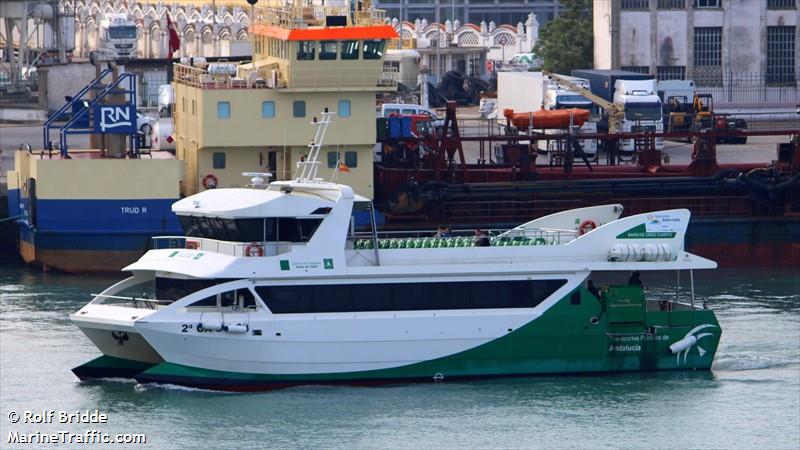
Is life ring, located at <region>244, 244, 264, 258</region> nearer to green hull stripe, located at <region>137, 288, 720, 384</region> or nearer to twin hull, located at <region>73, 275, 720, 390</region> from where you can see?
twin hull, located at <region>73, 275, 720, 390</region>

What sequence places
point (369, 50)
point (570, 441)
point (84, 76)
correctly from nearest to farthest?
point (570, 441) < point (369, 50) < point (84, 76)

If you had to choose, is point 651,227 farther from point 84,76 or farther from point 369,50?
point 84,76

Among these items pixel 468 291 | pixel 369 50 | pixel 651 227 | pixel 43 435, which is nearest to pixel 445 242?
pixel 468 291

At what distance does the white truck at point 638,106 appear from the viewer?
186 ft

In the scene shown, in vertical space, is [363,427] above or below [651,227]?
below

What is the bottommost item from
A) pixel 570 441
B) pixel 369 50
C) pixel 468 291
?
pixel 570 441

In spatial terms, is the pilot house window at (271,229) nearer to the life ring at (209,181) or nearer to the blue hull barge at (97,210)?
the blue hull barge at (97,210)

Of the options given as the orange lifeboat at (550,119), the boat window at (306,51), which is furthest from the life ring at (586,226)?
the orange lifeboat at (550,119)

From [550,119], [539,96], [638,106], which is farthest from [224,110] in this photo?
[539,96]

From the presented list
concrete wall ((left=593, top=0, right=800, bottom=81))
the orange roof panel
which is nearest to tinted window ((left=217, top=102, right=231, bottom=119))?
the orange roof panel

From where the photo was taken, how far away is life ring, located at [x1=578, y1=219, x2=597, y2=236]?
1389 inches

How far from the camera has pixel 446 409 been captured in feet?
105

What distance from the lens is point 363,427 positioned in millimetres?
31188

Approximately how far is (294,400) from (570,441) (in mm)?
4951
